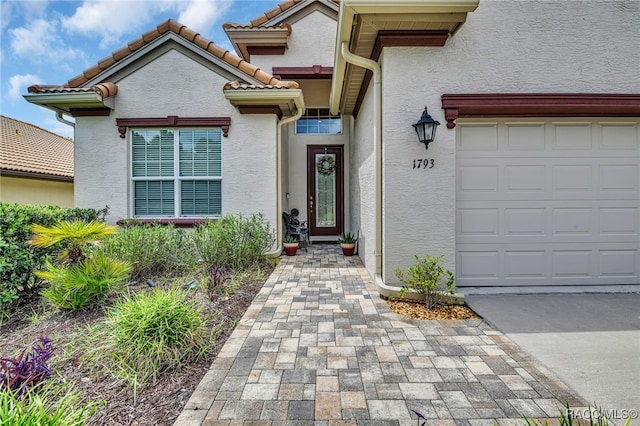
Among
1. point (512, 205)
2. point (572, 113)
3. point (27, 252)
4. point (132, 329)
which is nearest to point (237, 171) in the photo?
point (27, 252)

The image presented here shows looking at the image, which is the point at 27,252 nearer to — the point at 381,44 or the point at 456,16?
the point at 381,44

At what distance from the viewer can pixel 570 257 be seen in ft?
15.5

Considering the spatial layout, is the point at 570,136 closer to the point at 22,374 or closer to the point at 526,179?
the point at 526,179

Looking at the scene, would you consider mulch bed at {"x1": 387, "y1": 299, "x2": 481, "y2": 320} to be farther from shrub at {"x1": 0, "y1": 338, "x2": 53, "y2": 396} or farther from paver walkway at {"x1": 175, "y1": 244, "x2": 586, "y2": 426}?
shrub at {"x1": 0, "y1": 338, "x2": 53, "y2": 396}

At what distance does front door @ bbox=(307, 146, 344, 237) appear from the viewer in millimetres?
9219

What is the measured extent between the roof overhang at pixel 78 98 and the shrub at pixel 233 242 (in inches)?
129

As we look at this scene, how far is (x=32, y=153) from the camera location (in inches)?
488

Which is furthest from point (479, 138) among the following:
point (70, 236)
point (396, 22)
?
point (70, 236)

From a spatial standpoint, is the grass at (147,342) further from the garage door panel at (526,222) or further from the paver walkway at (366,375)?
Answer: the garage door panel at (526,222)

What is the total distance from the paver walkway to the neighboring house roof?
11.8 m

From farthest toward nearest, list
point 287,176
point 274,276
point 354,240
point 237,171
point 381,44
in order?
point 287,176
point 354,240
point 237,171
point 274,276
point 381,44

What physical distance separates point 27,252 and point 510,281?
681 centimetres

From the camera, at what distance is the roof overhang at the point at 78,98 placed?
630 cm

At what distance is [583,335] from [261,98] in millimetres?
6232
